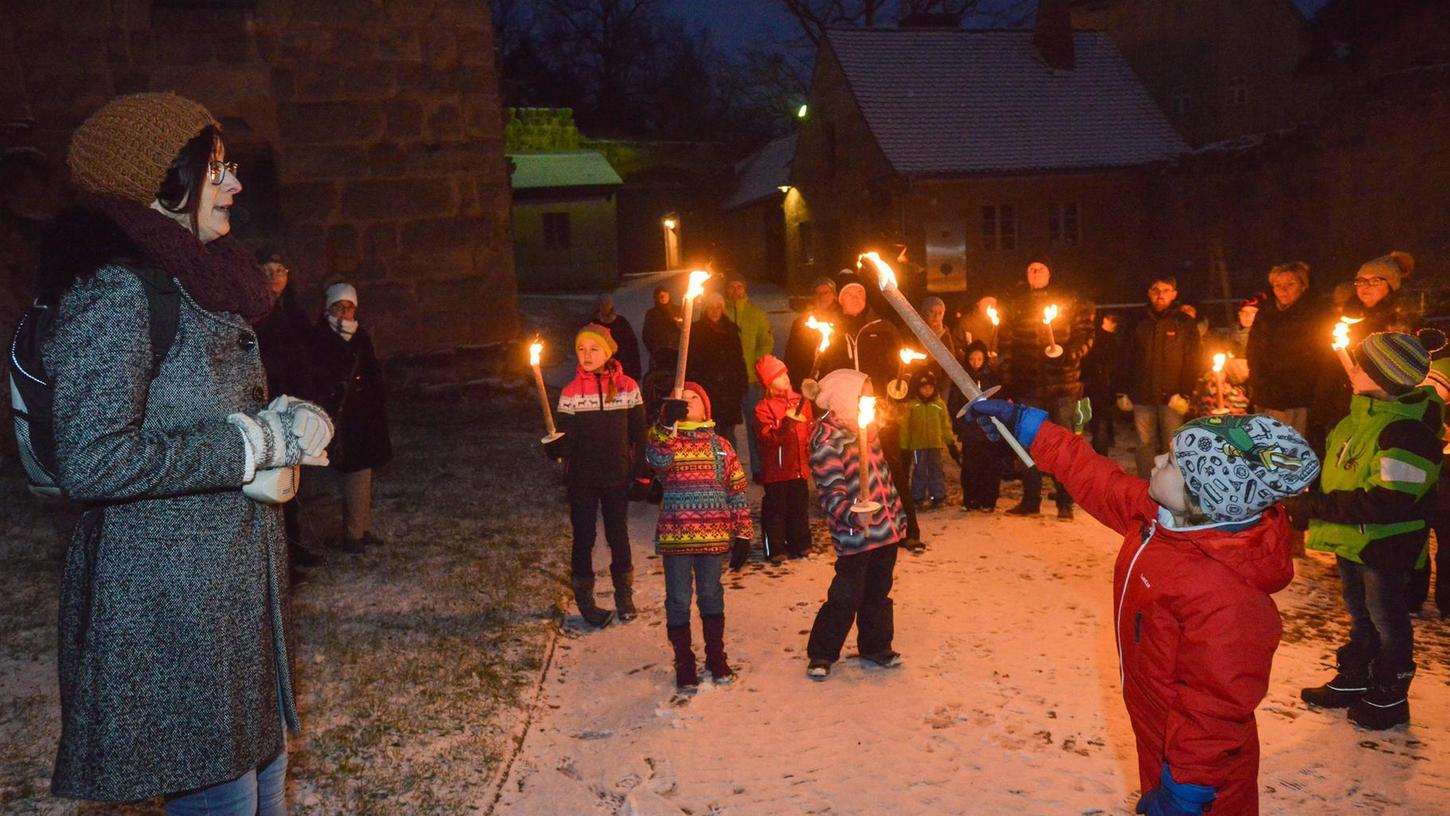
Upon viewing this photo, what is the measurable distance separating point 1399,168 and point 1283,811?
18068 mm

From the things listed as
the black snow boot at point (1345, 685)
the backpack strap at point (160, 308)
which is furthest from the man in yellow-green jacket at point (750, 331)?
the backpack strap at point (160, 308)

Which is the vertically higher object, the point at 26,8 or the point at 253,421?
the point at 26,8

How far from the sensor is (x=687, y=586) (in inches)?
216

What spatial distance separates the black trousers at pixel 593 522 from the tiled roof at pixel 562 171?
27.1 m

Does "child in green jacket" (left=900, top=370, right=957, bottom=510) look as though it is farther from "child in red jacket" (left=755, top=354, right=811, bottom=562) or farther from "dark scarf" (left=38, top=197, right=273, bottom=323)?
"dark scarf" (left=38, top=197, right=273, bottom=323)

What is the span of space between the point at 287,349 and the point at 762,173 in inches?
1318

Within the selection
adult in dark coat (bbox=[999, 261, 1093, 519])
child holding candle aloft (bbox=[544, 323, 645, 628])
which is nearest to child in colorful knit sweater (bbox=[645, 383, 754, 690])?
child holding candle aloft (bbox=[544, 323, 645, 628])

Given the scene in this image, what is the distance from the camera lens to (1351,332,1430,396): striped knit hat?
14.8 ft

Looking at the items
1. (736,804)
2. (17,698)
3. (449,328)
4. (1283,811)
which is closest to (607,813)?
(736,804)

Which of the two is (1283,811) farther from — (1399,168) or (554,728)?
(1399,168)

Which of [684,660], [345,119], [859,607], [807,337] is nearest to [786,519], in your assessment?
[807,337]

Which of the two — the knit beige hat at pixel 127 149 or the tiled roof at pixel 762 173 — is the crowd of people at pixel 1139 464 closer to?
the knit beige hat at pixel 127 149

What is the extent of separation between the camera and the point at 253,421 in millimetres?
2336

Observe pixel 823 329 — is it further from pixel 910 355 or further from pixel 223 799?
pixel 223 799
